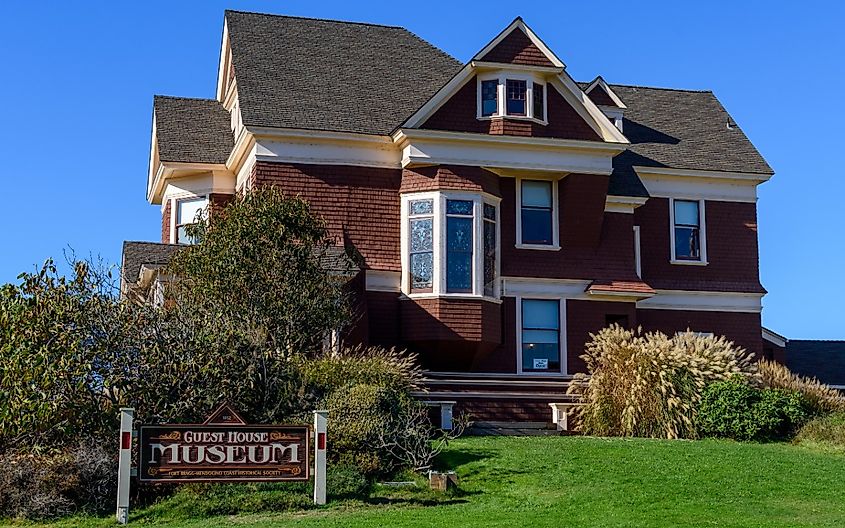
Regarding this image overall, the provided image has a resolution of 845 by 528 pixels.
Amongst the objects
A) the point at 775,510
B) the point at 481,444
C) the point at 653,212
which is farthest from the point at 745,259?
the point at 775,510

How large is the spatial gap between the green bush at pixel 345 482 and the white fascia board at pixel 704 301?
15.9 metres

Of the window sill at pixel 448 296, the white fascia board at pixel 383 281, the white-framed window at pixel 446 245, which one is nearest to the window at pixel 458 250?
the white-framed window at pixel 446 245

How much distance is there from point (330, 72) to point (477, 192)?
5.84 m

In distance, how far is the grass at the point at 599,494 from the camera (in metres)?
16.0

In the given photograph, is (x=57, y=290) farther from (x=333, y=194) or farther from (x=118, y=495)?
(x=333, y=194)

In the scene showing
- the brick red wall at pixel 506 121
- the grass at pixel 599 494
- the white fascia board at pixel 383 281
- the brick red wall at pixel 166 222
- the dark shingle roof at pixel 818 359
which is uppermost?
the brick red wall at pixel 506 121

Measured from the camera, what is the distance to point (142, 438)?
17250 millimetres

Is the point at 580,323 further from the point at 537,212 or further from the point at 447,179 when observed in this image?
the point at 447,179

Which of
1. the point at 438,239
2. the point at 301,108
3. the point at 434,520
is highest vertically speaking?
the point at 301,108

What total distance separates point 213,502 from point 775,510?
322 inches

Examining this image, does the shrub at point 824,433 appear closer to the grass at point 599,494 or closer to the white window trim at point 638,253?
the grass at point 599,494

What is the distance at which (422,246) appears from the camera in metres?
28.7

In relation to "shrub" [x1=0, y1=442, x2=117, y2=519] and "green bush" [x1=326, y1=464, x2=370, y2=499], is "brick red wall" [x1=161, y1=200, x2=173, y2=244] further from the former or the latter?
"green bush" [x1=326, y1=464, x2=370, y2=499]

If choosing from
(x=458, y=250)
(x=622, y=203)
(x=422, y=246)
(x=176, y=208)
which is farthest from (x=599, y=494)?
(x=176, y=208)
